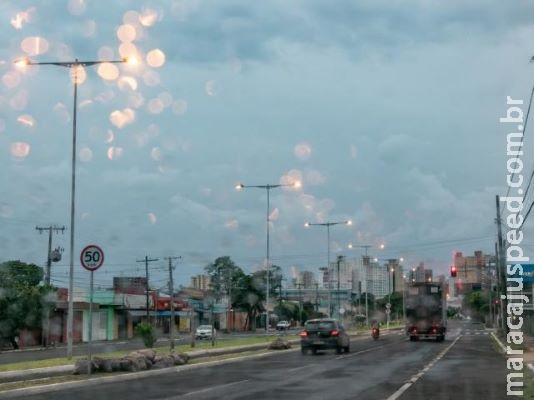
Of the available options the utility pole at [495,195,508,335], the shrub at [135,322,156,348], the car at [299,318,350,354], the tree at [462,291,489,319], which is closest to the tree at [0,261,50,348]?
the shrub at [135,322,156,348]

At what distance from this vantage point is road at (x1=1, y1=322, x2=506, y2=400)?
17.9 m

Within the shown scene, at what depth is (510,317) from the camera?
43.8 metres

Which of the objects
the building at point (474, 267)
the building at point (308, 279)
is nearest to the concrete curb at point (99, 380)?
the building at point (474, 267)

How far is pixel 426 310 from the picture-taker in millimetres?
53375

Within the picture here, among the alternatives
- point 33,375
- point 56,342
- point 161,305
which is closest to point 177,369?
point 33,375

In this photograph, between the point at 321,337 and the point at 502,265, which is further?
the point at 502,265

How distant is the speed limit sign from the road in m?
3.18

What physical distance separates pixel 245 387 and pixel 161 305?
72403 millimetres

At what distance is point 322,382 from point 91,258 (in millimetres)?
7054

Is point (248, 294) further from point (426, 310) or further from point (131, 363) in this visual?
point (131, 363)

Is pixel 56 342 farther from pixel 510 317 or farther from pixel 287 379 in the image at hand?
pixel 287 379

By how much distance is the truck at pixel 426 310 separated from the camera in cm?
5341

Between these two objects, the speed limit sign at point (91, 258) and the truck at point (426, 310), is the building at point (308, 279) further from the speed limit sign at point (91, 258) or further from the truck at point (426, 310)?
the speed limit sign at point (91, 258)

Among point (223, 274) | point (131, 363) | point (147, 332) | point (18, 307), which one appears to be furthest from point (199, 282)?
point (131, 363)
